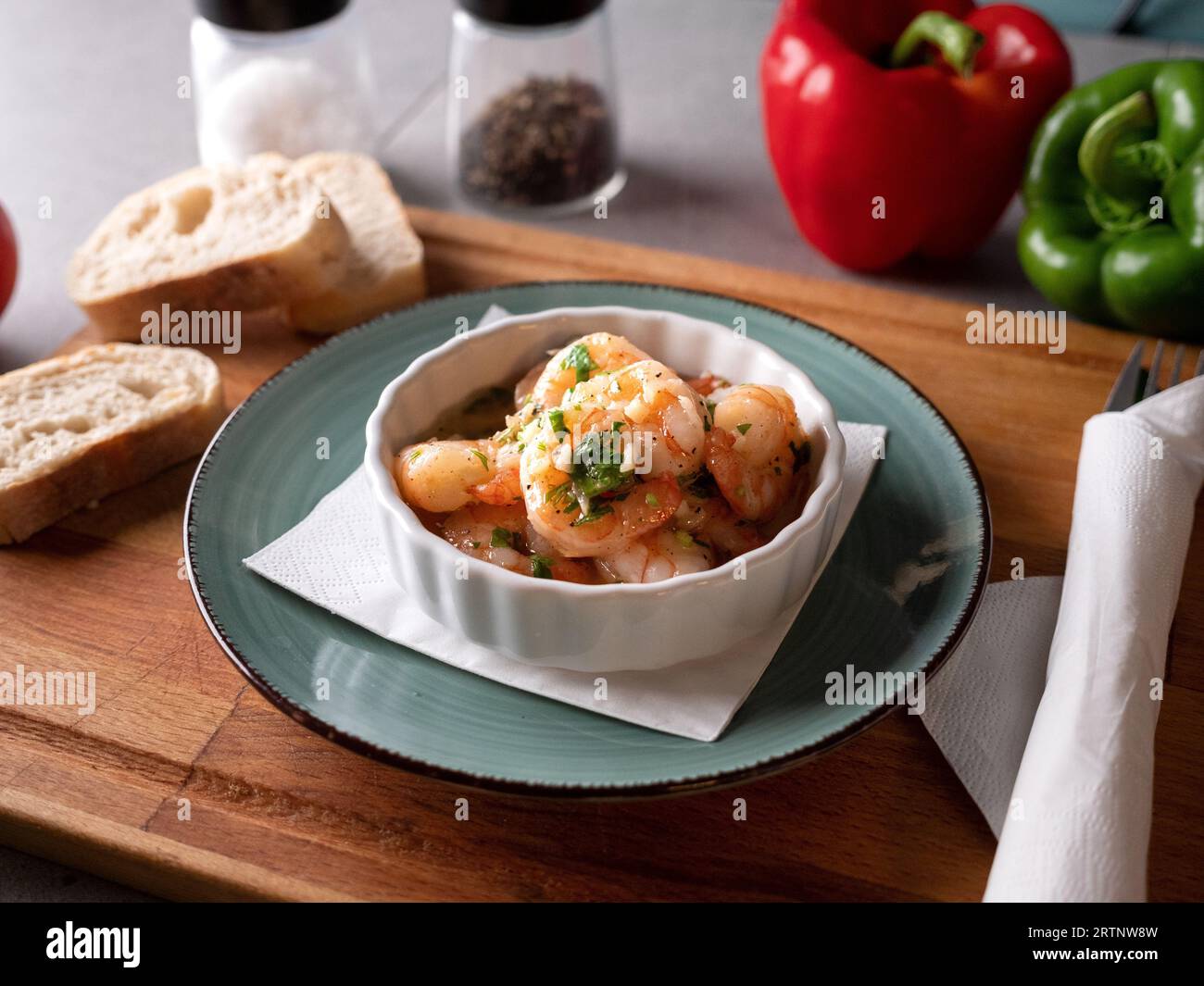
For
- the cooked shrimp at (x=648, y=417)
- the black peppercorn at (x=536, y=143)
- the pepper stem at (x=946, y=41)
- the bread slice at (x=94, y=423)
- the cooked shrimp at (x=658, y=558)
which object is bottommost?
the bread slice at (x=94, y=423)

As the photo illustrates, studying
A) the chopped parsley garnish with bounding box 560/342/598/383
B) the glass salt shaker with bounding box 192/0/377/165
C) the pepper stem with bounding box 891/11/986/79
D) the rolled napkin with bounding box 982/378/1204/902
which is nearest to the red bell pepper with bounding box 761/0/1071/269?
the pepper stem with bounding box 891/11/986/79

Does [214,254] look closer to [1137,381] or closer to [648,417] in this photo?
[648,417]

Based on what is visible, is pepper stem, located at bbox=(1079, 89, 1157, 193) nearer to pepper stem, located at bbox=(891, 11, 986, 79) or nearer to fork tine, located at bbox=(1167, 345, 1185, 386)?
pepper stem, located at bbox=(891, 11, 986, 79)

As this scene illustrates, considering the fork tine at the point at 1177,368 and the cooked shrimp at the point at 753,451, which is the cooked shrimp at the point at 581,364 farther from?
the fork tine at the point at 1177,368

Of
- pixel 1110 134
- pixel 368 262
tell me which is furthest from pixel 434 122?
pixel 1110 134

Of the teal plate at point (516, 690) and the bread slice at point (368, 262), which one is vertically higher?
the bread slice at point (368, 262)

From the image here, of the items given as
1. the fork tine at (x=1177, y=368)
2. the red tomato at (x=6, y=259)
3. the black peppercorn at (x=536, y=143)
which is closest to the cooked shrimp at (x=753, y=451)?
the fork tine at (x=1177, y=368)
